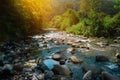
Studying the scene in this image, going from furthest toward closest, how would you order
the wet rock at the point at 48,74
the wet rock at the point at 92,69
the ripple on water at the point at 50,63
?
the ripple on water at the point at 50,63
the wet rock at the point at 92,69
the wet rock at the point at 48,74

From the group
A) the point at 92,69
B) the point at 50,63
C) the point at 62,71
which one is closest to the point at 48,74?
the point at 62,71

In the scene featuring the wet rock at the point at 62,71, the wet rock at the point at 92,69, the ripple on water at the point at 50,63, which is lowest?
the wet rock at the point at 92,69

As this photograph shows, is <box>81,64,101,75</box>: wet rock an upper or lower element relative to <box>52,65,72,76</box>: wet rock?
Answer: lower

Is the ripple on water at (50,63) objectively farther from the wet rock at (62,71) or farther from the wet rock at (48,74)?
the wet rock at (48,74)

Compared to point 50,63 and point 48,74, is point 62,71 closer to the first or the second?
point 48,74

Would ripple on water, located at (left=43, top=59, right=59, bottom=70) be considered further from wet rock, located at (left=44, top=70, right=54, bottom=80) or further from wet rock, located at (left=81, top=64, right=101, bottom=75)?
wet rock, located at (left=81, top=64, right=101, bottom=75)

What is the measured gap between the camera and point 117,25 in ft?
96.0

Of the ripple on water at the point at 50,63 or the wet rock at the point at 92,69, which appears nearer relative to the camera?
Answer: the wet rock at the point at 92,69

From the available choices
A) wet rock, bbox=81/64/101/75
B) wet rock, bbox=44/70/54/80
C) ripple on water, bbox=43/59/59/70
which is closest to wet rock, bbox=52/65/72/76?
wet rock, bbox=44/70/54/80

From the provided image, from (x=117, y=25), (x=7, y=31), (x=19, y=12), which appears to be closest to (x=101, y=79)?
(x=7, y=31)

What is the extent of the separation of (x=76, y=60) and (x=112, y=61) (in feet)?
7.90

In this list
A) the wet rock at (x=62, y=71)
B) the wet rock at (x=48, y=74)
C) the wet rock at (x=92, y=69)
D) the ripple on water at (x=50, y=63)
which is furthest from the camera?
the ripple on water at (x=50, y=63)

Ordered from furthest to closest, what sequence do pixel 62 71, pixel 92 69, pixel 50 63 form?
pixel 50 63 < pixel 92 69 < pixel 62 71

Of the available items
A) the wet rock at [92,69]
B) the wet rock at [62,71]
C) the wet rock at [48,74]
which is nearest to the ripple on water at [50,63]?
the wet rock at [62,71]
